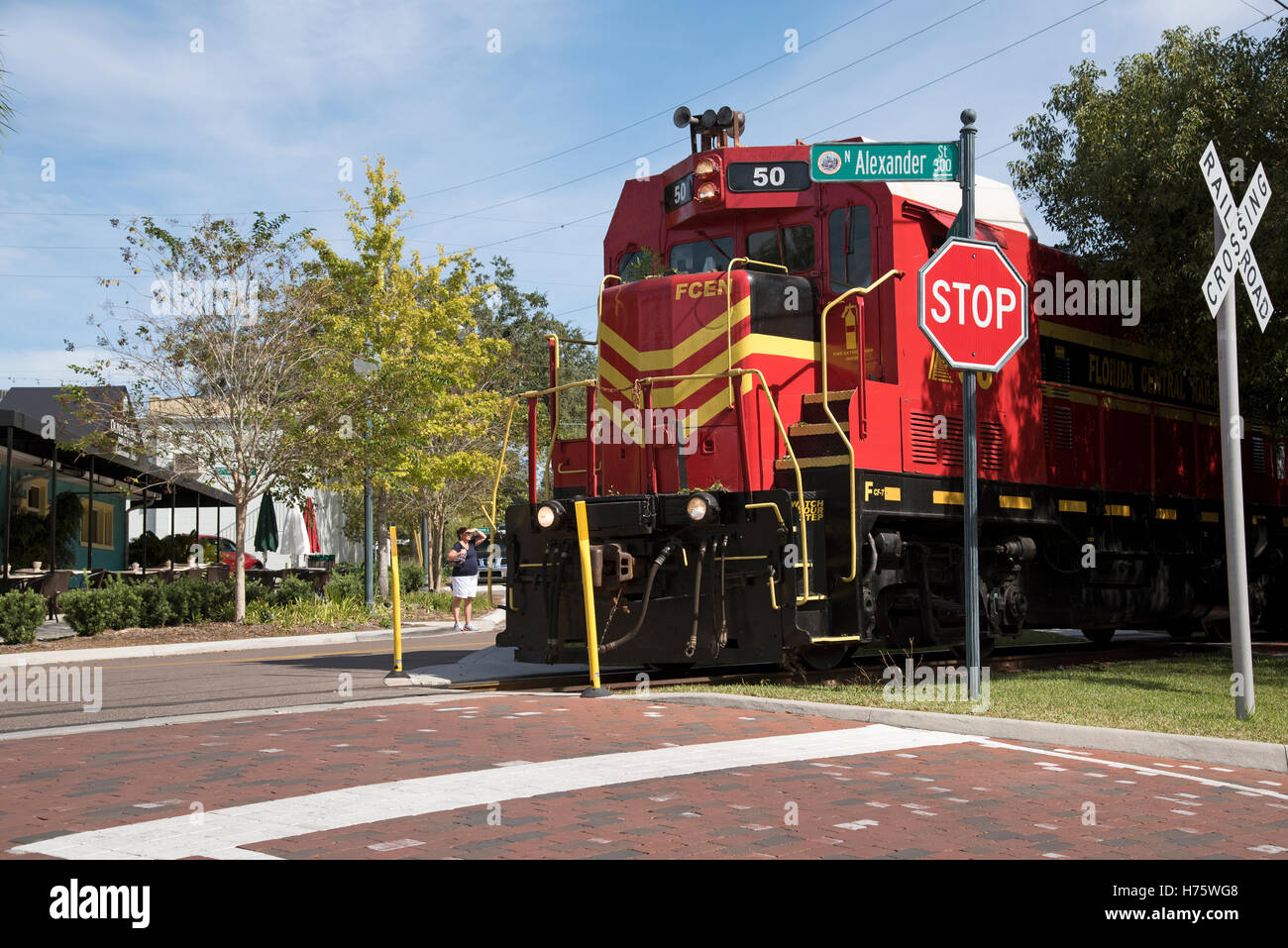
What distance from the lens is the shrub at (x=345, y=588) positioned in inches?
944

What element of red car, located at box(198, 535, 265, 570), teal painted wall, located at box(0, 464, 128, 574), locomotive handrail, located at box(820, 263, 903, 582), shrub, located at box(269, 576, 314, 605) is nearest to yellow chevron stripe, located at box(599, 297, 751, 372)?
locomotive handrail, located at box(820, 263, 903, 582)

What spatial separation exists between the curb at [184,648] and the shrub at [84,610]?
5.00ft

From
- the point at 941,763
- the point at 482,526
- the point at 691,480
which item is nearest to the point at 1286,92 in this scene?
the point at 691,480

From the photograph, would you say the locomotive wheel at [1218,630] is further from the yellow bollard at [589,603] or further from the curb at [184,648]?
the curb at [184,648]

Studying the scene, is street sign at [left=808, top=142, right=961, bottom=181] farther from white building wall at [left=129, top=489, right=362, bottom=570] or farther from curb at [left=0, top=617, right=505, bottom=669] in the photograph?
white building wall at [left=129, top=489, right=362, bottom=570]

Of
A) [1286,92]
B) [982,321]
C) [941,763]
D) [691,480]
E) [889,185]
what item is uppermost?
[1286,92]

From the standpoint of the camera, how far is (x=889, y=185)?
1102 cm

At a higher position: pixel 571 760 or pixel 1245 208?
pixel 1245 208

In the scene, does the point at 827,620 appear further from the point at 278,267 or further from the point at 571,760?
the point at 278,267

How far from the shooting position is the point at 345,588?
2522cm

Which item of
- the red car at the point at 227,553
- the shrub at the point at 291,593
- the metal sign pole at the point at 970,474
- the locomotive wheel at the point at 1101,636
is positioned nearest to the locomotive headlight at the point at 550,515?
the metal sign pole at the point at 970,474

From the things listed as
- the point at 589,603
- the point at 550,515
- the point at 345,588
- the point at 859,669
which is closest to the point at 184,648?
the point at 345,588

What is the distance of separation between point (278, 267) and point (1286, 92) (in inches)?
612
